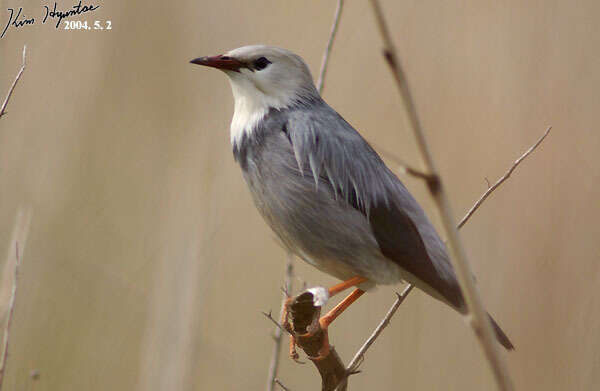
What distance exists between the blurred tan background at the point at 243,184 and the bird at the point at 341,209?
1.04 m

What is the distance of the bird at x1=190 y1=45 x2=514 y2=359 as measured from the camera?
128 inches

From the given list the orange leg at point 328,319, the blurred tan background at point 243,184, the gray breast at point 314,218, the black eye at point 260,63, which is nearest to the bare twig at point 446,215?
the orange leg at point 328,319

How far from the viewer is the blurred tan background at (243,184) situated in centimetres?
472

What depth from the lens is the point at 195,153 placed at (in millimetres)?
4793

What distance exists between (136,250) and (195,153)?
0.97m

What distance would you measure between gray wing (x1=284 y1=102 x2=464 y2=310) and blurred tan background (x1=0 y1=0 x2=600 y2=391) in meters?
1.19

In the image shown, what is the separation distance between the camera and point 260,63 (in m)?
3.64

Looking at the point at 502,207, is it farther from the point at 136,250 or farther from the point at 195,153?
the point at 136,250

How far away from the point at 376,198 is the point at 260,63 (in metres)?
0.88

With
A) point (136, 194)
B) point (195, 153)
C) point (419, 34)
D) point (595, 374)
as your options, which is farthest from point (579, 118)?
point (136, 194)
